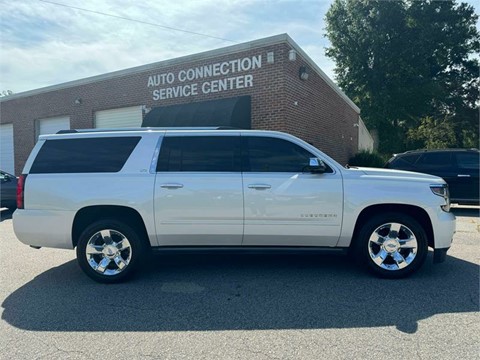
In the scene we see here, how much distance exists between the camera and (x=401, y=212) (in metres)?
4.57

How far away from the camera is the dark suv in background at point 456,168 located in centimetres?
1001

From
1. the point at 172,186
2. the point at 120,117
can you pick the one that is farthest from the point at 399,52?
the point at 172,186

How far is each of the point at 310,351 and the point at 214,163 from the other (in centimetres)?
248

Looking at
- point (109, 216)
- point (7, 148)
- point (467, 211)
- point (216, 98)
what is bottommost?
point (467, 211)

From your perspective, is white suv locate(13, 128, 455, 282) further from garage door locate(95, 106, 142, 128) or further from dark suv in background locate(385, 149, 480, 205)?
garage door locate(95, 106, 142, 128)

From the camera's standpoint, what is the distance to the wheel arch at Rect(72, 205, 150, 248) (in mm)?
4586

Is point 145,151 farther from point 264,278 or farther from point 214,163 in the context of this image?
point 264,278

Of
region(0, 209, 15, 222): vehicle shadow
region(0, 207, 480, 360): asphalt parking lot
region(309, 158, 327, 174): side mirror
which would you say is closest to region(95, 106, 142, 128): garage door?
region(0, 209, 15, 222): vehicle shadow

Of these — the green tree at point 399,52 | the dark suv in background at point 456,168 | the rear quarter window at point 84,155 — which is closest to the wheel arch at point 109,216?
the rear quarter window at point 84,155

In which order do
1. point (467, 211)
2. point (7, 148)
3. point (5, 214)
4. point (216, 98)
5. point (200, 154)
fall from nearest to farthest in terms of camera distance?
point (200, 154)
point (5, 214)
point (467, 211)
point (216, 98)
point (7, 148)

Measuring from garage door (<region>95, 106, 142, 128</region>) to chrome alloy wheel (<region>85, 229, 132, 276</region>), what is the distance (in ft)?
32.6

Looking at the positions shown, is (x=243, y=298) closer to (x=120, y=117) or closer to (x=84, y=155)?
(x=84, y=155)

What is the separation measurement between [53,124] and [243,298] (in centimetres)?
1612

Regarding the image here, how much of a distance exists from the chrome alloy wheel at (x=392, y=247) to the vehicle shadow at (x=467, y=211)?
21.8 feet
